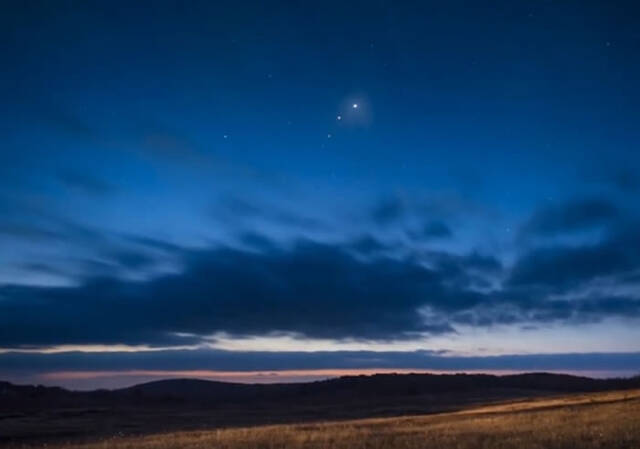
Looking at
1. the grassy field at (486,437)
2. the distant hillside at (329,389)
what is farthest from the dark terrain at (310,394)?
the grassy field at (486,437)

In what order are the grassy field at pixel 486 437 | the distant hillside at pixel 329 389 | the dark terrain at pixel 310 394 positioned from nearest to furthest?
the grassy field at pixel 486 437 < the dark terrain at pixel 310 394 < the distant hillside at pixel 329 389

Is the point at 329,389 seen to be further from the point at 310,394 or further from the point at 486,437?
the point at 486,437

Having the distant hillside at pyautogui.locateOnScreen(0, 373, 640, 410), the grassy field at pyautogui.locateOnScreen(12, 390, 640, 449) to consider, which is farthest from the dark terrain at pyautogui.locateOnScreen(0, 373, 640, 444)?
the grassy field at pyautogui.locateOnScreen(12, 390, 640, 449)

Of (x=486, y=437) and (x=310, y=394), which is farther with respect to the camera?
(x=310, y=394)

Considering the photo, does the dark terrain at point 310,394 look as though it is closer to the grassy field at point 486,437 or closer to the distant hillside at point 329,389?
the distant hillside at point 329,389

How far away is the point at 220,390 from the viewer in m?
166

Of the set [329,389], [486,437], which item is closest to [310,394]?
[329,389]

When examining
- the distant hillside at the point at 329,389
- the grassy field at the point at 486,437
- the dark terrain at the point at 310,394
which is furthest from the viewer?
the distant hillside at the point at 329,389

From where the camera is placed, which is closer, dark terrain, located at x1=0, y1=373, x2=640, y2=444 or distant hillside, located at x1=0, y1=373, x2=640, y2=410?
dark terrain, located at x1=0, y1=373, x2=640, y2=444

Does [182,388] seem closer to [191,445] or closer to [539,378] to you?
[539,378]

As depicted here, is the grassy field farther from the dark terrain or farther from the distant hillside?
the distant hillside

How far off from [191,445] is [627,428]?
1714 cm

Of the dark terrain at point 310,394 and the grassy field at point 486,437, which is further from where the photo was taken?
the dark terrain at point 310,394

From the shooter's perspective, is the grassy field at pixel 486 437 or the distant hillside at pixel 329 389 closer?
the grassy field at pixel 486 437
